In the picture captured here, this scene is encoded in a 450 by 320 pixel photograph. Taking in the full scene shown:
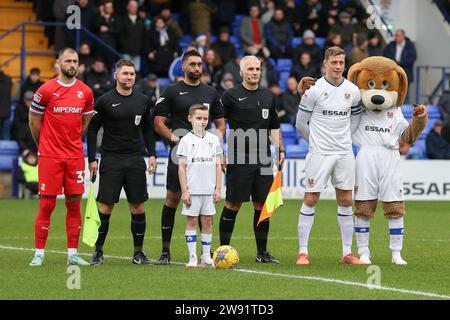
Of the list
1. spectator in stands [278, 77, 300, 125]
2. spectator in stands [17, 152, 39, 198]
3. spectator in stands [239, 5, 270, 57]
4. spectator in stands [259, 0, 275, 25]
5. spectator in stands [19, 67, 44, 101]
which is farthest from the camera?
spectator in stands [259, 0, 275, 25]

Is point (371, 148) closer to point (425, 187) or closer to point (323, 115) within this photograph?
point (323, 115)

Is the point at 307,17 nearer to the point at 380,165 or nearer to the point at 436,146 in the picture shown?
the point at 436,146

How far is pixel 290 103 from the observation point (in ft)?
83.7

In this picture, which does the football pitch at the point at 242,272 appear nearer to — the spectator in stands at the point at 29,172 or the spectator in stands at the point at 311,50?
the spectator in stands at the point at 29,172

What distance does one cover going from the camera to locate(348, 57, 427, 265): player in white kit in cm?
1287

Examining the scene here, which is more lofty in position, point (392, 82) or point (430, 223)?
point (392, 82)

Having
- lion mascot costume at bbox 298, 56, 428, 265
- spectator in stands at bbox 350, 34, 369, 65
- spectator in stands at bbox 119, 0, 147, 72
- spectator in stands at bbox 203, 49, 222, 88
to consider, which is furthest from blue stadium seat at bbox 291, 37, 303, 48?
lion mascot costume at bbox 298, 56, 428, 265

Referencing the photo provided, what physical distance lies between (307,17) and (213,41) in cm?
279

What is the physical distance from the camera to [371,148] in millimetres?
12938

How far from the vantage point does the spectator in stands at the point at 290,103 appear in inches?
1002

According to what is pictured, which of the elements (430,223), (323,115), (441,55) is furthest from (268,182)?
(441,55)

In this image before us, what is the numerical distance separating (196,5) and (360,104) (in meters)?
15.1

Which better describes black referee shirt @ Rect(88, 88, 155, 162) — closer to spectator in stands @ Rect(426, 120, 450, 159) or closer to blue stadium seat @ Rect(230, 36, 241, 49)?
spectator in stands @ Rect(426, 120, 450, 159)

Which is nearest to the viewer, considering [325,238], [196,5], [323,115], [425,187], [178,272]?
[178,272]
